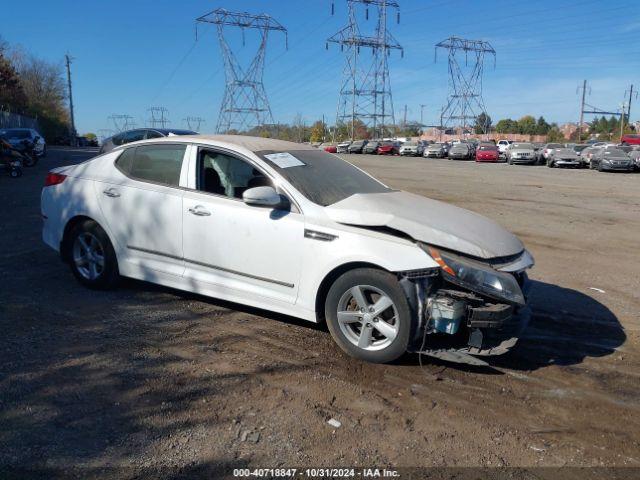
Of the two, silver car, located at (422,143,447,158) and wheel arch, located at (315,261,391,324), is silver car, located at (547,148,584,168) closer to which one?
silver car, located at (422,143,447,158)

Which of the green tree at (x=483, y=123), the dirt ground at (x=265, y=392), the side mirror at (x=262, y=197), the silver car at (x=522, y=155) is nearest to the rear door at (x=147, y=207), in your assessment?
the dirt ground at (x=265, y=392)

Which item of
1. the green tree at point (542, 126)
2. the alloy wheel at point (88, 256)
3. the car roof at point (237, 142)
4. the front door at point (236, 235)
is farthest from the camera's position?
the green tree at point (542, 126)

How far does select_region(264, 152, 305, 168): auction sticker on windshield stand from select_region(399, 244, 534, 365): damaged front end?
1538 millimetres

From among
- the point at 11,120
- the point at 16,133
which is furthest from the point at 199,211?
the point at 11,120

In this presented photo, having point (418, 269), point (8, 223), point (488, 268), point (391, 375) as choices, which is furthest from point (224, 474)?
point (8, 223)

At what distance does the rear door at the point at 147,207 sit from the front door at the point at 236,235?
0.16 meters

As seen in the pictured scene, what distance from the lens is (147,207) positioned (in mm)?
5250

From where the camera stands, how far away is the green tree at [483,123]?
97863 mm

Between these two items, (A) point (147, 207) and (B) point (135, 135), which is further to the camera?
(B) point (135, 135)

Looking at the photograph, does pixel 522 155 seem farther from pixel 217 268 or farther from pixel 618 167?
pixel 217 268

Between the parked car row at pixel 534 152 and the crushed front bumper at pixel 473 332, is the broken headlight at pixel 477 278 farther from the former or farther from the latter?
the parked car row at pixel 534 152

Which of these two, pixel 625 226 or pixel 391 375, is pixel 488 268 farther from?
pixel 625 226

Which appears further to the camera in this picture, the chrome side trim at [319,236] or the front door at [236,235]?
the front door at [236,235]

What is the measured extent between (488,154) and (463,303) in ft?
134
